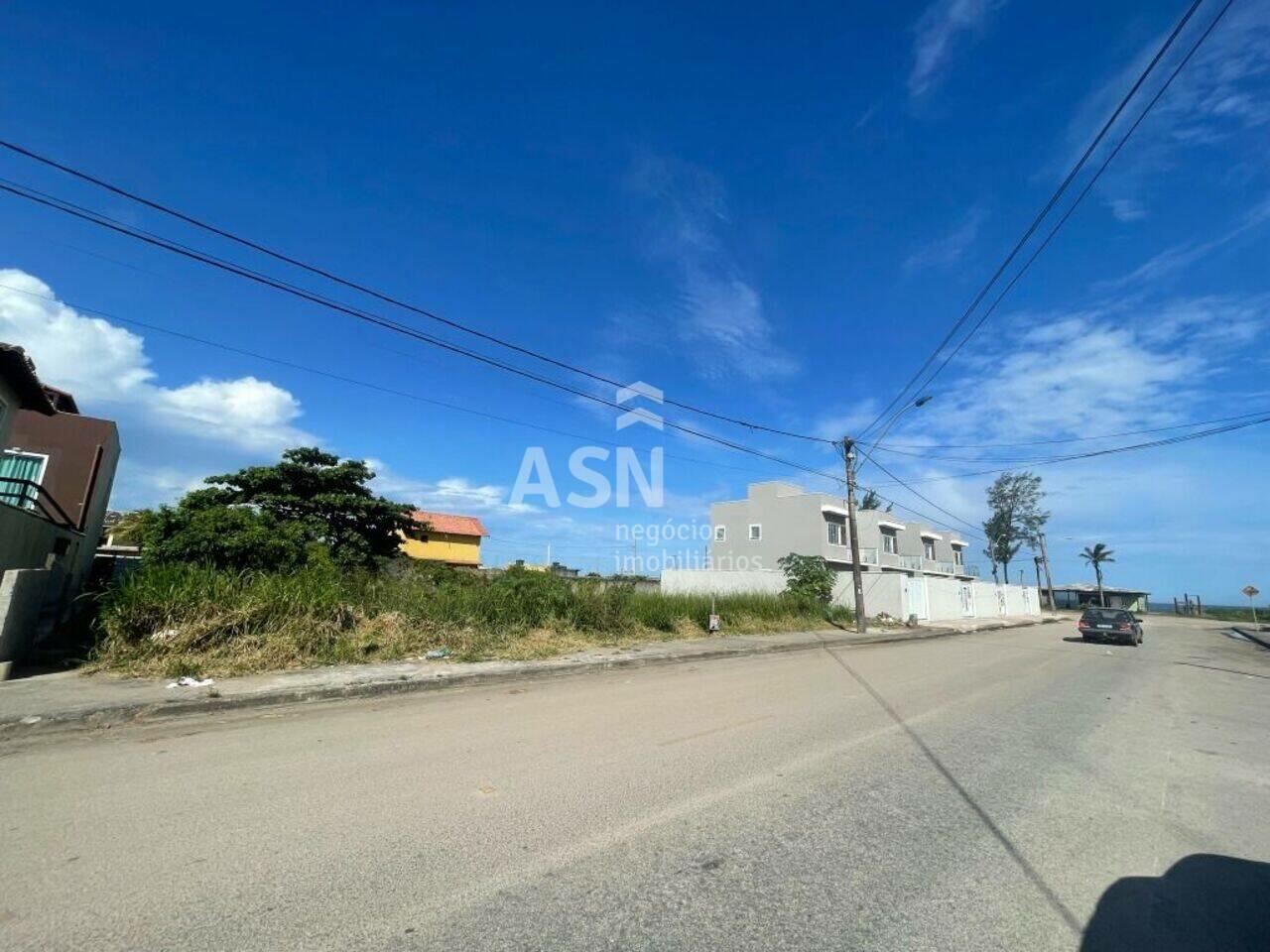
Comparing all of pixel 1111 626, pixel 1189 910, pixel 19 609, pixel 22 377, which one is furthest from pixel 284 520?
pixel 1111 626

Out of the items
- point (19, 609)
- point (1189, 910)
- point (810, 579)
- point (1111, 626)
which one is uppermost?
point (810, 579)

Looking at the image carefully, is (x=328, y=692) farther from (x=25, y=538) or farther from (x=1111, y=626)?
(x=1111, y=626)

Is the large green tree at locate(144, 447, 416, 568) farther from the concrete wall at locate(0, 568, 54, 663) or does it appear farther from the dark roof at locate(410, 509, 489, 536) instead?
the dark roof at locate(410, 509, 489, 536)

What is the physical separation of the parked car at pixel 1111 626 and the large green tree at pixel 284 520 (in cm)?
2672

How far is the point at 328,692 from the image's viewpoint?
26.3 feet

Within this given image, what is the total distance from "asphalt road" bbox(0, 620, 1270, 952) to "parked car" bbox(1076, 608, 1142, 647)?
20.1 metres

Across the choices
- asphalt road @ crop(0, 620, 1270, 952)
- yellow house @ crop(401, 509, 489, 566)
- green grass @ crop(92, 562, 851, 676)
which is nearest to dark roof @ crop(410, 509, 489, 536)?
yellow house @ crop(401, 509, 489, 566)

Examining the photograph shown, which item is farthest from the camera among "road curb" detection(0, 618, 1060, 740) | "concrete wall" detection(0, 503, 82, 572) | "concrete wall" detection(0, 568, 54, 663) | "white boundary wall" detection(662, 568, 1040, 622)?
"white boundary wall" detection(662, 568, 1040, 622)

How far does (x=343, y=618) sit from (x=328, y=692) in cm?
331

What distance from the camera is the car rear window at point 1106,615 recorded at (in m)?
23.8

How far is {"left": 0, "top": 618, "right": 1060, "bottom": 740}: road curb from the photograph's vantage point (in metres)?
6.20

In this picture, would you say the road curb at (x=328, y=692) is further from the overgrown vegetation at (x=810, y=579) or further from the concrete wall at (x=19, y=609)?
the overgrown vegetation at (x=810, y=579)

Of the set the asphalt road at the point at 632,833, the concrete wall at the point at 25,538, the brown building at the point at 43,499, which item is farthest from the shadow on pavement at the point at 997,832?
the concrete wall at the point at 25,538

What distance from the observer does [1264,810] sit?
4453 mm
